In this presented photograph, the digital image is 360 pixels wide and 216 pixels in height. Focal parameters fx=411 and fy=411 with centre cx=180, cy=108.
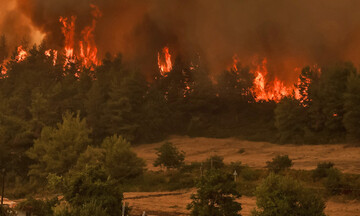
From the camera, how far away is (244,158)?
43.4m

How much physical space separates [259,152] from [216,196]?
28.8 metres

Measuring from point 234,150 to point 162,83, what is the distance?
24336mm

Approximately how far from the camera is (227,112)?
66.5 metres

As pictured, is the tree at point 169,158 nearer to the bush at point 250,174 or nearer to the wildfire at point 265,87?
the bush at point 250,174

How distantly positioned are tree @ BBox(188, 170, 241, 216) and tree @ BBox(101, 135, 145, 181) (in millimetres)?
18036

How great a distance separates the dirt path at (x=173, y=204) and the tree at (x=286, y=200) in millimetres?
6664

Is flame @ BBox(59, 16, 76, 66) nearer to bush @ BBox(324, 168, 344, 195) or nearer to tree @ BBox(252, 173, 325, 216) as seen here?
bush @ BBox(324, 168, 344, 195)

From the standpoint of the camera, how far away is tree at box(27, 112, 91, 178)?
37944 millimetres

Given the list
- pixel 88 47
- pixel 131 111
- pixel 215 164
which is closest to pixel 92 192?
pixel 215 164

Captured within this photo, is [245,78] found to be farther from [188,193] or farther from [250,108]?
[188,193]

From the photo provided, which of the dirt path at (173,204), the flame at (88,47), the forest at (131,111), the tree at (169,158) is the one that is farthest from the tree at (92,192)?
the flame at (88,47)

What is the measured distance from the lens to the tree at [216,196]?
18.6 m

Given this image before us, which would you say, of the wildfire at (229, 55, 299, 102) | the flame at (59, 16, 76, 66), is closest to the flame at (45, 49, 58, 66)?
the flame at (59, 16, 76, 66)

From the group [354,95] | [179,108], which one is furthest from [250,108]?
[354,95]
